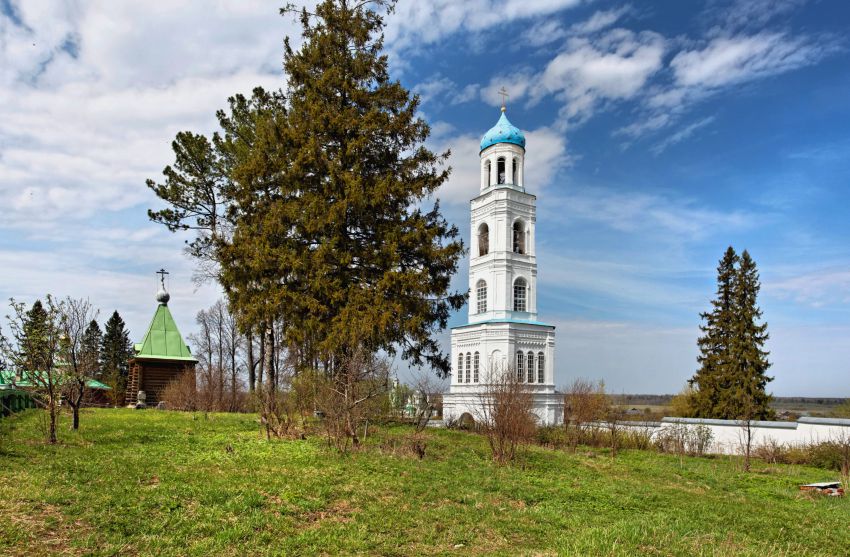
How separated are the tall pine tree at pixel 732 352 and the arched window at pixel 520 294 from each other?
31.5ft

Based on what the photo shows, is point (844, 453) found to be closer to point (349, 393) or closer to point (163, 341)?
point (349, 393)

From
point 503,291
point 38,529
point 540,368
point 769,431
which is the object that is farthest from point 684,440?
point 38,529

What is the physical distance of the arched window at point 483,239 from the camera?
36.2 meters

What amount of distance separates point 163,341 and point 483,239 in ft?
61.1

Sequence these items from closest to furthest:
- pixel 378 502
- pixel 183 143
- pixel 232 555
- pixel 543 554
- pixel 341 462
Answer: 1. pixel 232 555
2. pixel 543 554
3. pixel 378 502
4. pixel 341 462
5. pixel 183 143

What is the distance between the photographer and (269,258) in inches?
656

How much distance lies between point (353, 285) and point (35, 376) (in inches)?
318

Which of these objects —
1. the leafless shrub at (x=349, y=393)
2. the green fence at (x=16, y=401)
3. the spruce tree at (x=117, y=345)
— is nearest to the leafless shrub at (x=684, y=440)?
the leafless shrub at (x=349, y=393)

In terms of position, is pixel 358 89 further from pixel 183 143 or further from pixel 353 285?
pixel 183 143

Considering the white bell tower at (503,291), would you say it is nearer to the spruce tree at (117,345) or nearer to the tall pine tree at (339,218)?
the tall pine tree at (339,218)

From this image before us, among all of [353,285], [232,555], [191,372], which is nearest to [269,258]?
[353,285]

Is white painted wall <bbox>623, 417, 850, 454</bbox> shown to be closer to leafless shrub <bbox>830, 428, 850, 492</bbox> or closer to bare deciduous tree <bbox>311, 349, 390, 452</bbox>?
leafless shrub <bbox>830, 428, 850, 492</bbox>

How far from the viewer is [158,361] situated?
101 ft

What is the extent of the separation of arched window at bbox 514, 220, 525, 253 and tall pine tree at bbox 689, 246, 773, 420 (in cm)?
1047
